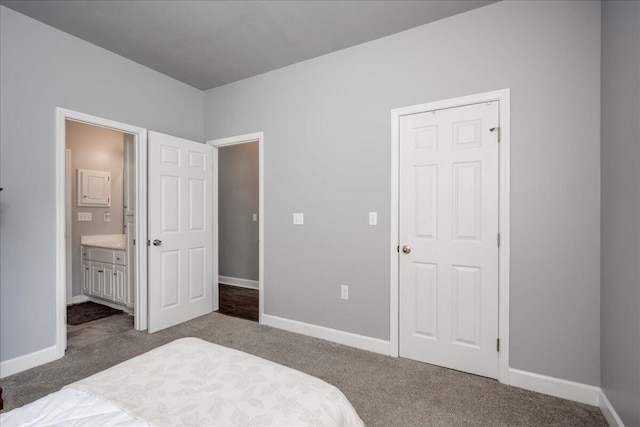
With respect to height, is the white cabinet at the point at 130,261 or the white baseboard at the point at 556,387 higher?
the white cabinet at the point at 130,261

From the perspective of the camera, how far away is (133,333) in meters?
3.19

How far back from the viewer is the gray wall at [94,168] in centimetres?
427

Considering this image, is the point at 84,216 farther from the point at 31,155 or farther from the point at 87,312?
the point at 31,155

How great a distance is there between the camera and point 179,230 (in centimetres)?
352

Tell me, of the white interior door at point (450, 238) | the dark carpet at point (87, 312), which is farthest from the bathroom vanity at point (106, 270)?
the white interior door at point (450, 238)

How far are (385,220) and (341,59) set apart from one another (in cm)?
160

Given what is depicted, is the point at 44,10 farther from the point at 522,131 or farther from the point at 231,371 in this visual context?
the point at 522,131

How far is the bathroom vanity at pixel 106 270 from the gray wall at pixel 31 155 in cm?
121

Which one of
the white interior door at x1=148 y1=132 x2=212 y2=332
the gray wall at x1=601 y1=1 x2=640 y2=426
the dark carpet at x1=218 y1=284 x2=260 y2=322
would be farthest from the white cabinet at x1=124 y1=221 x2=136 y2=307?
the gray wall at x1=601 y1=1 x2=640 y2=426

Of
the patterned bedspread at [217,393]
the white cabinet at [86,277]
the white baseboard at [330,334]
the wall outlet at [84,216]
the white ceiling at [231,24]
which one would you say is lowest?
the white baseboard at [330,334]

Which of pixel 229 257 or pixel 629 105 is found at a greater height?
pixel 629 105

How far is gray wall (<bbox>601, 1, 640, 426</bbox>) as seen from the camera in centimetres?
157

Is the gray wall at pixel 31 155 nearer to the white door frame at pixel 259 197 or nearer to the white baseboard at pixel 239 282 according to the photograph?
the white door frame at pixel 259 197

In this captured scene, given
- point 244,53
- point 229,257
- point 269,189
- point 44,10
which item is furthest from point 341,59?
point 229,257
